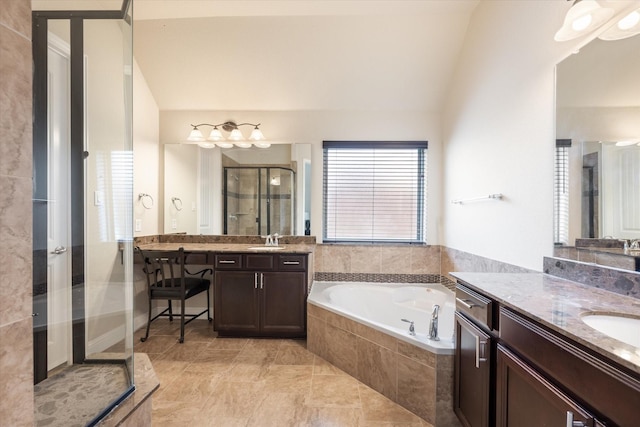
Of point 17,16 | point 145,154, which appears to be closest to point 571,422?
point 17,16

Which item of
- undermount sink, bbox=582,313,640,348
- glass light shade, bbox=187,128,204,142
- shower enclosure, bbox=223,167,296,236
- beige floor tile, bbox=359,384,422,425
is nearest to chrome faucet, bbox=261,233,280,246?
shower enclosure, bbox=223,167,296,236

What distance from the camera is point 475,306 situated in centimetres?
129

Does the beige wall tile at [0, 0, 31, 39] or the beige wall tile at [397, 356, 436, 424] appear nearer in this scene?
the beige wall tile at [0, 0, 31, 39]

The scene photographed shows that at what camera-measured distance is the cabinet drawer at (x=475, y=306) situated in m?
1.18

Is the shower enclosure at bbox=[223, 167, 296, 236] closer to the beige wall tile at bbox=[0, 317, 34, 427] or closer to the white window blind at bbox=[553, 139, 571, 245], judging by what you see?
the white window blind at bbox=[553, 139, 571, 245]

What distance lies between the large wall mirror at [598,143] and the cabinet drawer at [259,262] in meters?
2.13

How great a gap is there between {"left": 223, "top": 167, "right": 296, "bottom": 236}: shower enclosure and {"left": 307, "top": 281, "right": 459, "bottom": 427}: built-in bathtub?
Answer: 2.78 ft

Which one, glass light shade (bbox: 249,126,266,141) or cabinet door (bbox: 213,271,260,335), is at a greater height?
glass light shade (bbox: 249,126,266,141)

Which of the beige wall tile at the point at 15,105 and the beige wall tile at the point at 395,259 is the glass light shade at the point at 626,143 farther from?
the beige wall tile at the point at 15,105

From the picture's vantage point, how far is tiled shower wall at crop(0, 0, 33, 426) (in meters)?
0.74

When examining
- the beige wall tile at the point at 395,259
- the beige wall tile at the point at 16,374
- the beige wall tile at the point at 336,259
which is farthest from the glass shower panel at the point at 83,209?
the beige wall tile at the point at 395,259

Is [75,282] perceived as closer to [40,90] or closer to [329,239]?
[40,90]

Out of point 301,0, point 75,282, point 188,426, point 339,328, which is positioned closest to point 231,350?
point 188,426

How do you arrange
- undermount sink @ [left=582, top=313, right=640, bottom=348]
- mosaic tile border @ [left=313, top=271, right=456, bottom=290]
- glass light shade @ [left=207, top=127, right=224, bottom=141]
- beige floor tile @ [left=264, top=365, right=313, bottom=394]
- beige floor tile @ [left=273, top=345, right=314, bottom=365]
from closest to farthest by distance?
undermount sink @ [left=582, top=313, right=640, bottom=348] < beige floor tile @ [left=264, top=365, right=313, bottom=394] < beige floor tile @ [left=273, top=345, right=314, bottom=365] < mosaic tile border @ [left=313, top=271, right=456, bottom=290] < glass light shade @ [left=207, top=127, right=224, bottom=141]
